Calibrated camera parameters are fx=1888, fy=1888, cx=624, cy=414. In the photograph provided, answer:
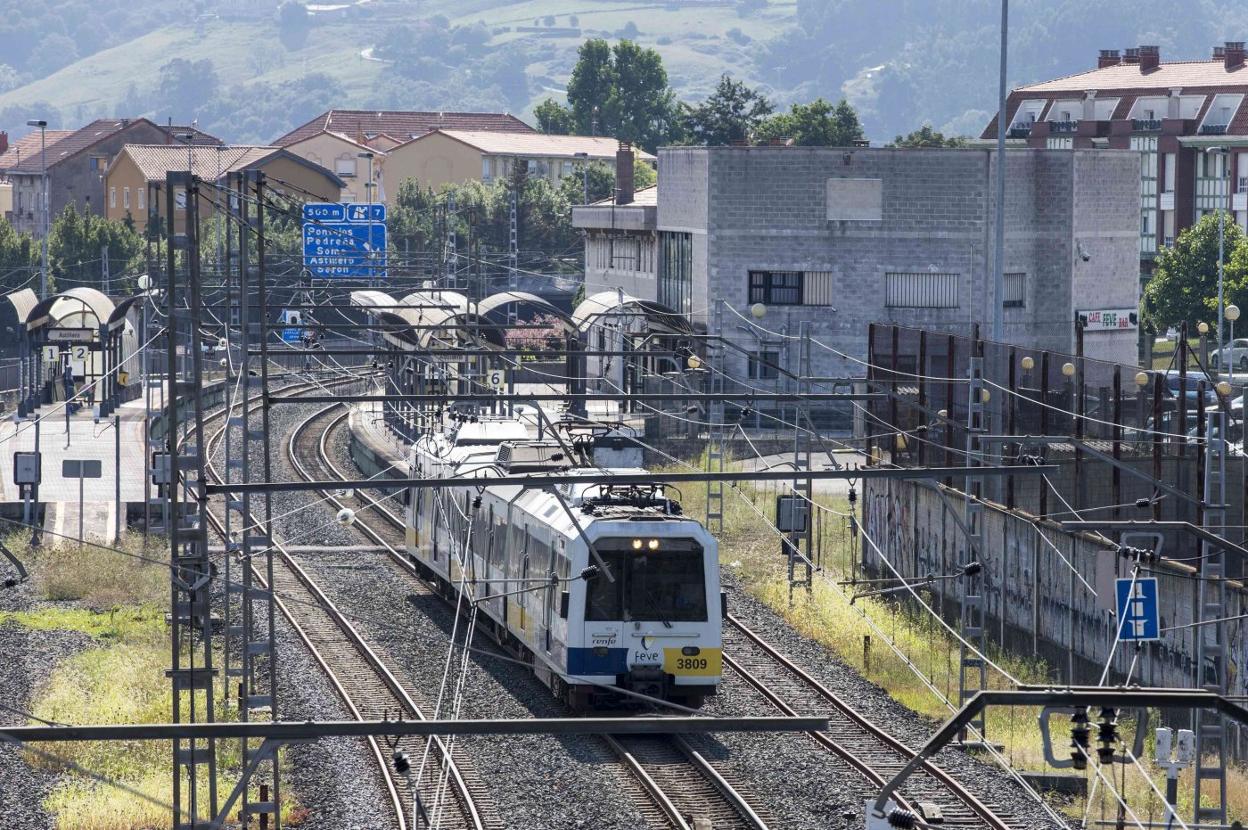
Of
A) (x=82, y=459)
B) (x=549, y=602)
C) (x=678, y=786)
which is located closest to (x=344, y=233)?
(x=82, y=459)

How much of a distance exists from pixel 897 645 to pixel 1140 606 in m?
6.29

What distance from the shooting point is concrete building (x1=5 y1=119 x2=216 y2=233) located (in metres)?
109

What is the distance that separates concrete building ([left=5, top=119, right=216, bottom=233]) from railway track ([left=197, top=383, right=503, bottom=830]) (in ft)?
262

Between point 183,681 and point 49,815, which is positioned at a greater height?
point 183,681

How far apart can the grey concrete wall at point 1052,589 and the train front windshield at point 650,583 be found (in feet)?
9.21

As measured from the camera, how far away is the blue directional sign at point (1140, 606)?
59.5 feet

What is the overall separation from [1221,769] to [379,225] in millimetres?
46220

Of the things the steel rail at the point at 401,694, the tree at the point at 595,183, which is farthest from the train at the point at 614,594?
the tree at the point at 595,183

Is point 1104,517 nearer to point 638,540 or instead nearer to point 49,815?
point 638,540

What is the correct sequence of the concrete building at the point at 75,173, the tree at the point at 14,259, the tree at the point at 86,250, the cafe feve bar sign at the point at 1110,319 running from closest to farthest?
the cafe feve bar sign at the point at 1110,319
the tree at the point at 14,259
the tree at the point at 86,250
the concrete building at the point at 75,173

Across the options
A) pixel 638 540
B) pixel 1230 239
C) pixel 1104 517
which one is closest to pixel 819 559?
pixel 1104 517

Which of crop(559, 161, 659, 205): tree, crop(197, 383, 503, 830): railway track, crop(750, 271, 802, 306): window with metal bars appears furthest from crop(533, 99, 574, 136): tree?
crop(197, 383, 503, 830): railway track

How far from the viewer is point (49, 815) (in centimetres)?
1658

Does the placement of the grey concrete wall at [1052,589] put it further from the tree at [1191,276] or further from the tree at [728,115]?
the tree at [728,115]
